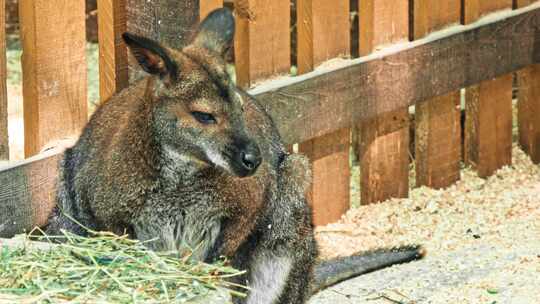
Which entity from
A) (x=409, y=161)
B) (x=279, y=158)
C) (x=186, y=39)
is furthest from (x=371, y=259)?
(x=409, y=161)

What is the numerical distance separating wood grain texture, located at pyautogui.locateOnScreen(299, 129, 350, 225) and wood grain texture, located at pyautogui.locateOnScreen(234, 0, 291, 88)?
607 millimetres

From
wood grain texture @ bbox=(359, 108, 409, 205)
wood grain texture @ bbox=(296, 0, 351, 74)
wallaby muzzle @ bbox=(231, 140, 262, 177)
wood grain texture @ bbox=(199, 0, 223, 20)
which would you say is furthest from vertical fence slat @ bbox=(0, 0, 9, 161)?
wood grain texture @ bbox=(359, 108, 409, 205)

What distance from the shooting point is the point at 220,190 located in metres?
5.69

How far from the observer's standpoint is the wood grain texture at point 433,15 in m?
7.93

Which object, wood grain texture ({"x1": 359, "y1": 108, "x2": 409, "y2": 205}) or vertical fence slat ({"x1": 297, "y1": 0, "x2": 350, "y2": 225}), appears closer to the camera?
vertical fence slat ({"x1": 297, "y1": 0, "x2": 350, "y2": 225})

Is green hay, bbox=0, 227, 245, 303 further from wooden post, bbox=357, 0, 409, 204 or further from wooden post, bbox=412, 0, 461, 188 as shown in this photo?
wooden post, bbox=412, 0, 461, 188

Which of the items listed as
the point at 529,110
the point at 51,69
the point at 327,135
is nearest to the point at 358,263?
the point at 327,135

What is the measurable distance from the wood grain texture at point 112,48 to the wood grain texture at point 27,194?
17.6 inches

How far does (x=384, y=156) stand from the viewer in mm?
8094

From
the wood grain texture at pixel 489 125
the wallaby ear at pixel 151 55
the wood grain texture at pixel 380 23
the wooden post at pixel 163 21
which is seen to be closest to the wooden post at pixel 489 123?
the wood grain texture at pixel 489 125

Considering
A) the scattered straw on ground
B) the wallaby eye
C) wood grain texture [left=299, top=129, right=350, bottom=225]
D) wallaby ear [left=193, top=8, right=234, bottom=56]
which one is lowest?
the scattered straw on ground

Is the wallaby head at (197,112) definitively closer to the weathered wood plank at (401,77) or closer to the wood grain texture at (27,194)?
the wood grain texture at (27,194)

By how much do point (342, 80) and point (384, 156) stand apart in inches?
31.8

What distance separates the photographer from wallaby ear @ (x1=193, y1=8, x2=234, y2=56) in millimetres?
5805
